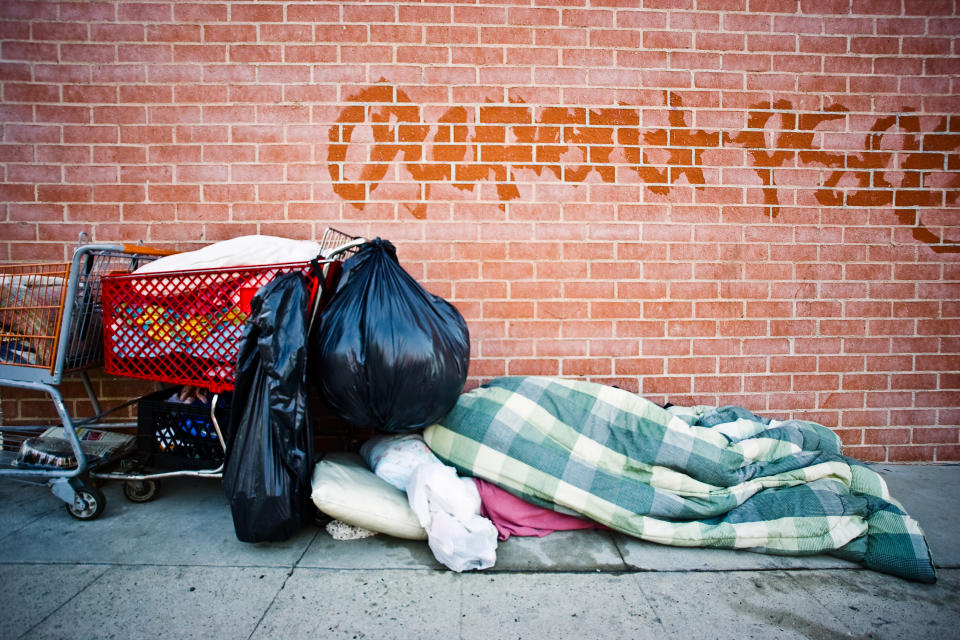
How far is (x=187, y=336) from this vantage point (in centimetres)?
214

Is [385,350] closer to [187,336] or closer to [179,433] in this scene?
[187,336]

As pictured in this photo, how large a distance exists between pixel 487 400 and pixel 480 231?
38.2 inches

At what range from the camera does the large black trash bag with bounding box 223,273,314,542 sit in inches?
74.9

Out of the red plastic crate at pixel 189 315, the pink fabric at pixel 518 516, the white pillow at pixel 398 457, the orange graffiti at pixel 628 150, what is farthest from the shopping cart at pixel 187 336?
the pink fabric at pixel 518 516

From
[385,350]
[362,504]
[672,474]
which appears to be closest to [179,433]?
[362,504]

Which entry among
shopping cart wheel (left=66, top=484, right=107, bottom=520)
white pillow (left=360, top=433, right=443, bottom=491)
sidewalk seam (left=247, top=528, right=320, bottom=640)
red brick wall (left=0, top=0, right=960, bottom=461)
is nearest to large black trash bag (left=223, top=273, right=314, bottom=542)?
sidewalk seam (left=247, top=528, right=320, bottom=640)

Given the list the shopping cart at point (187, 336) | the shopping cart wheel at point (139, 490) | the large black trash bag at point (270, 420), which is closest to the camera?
the large black trash bag at point (270, 420)

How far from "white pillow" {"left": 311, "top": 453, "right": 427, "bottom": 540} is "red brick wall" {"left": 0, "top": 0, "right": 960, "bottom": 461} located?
100 cm

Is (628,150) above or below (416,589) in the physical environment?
above

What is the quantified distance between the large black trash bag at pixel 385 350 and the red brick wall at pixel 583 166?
27.0 inches

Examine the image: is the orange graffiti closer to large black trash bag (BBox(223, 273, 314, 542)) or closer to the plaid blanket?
large black trash bag (BBox(223, 273, 314, 542))

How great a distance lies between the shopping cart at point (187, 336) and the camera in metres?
2.11

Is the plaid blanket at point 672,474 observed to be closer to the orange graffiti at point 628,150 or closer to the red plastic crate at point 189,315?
the red plastic crate at point 189,315

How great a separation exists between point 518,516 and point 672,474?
0.69m
